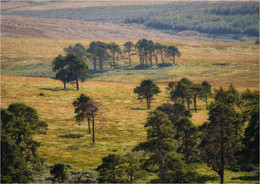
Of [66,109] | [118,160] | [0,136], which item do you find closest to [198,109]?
[66,109]

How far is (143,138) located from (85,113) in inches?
693

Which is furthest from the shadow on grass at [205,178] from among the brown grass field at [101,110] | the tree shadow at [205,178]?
the brown grass field at [101,110]

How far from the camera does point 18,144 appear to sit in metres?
53.7

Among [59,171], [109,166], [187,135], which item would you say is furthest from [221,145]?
[59,171]

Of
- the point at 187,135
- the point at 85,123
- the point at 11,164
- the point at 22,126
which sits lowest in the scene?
the point at 85,123

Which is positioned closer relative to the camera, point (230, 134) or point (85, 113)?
point (230, 134)

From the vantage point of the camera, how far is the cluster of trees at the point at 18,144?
146ft

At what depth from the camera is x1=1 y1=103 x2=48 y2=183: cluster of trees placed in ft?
146

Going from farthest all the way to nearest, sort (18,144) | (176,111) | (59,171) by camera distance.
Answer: (176,111) < (18,144) < (59,171)

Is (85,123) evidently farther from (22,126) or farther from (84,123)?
(22,126)

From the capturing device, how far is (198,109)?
12050 centimetres

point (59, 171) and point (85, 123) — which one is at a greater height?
point (59, 171)

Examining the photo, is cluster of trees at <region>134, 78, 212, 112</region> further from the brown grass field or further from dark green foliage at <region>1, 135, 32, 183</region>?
dark green foliage at <region>1, 135, 32, 183</region>

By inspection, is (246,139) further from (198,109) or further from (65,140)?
(198,109)
